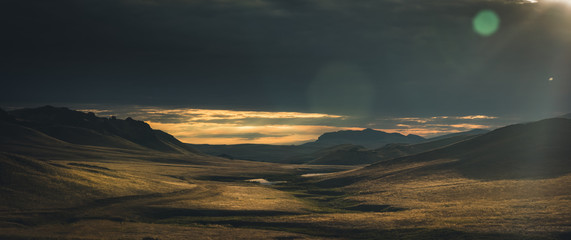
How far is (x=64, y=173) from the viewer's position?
95438 millimetres

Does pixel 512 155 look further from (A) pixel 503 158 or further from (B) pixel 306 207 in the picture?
(B) pixel 306 207

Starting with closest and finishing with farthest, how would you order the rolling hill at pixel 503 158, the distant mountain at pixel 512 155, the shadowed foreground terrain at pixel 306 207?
the shadowed foreground terrain at pixel 306 207, the distant mountain at pixel 512 155, the rolling hill at pixel 503 158

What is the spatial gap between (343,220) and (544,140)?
455 ft

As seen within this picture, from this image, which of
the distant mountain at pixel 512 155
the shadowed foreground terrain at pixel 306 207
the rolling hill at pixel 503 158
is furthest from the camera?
the rolling hill at pixel 503 158

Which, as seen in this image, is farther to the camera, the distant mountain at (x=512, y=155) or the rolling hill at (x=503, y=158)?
the rolling hill at (x=503, y=158)

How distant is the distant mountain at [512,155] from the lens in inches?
4833

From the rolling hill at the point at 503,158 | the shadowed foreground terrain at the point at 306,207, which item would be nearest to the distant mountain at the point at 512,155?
the rolling hill at the point at 503,158

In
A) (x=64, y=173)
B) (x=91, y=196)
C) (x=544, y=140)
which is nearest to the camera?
(x=91, y=196)

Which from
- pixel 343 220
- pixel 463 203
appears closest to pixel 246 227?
pixel 343 220

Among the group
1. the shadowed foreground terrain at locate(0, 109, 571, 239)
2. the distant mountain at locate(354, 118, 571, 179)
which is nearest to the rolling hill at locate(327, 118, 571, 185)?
the distant mountain at locate(354, 118, 571, 179)

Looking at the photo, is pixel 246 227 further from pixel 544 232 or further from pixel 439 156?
pixel 439 156

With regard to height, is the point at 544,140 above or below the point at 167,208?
above

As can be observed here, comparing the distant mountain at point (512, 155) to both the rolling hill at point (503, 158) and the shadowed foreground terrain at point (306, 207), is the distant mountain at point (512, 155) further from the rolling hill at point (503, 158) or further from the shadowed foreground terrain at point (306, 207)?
the shadowed foreground terrain at point (306, 207)

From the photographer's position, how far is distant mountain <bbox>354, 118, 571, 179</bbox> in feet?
403
